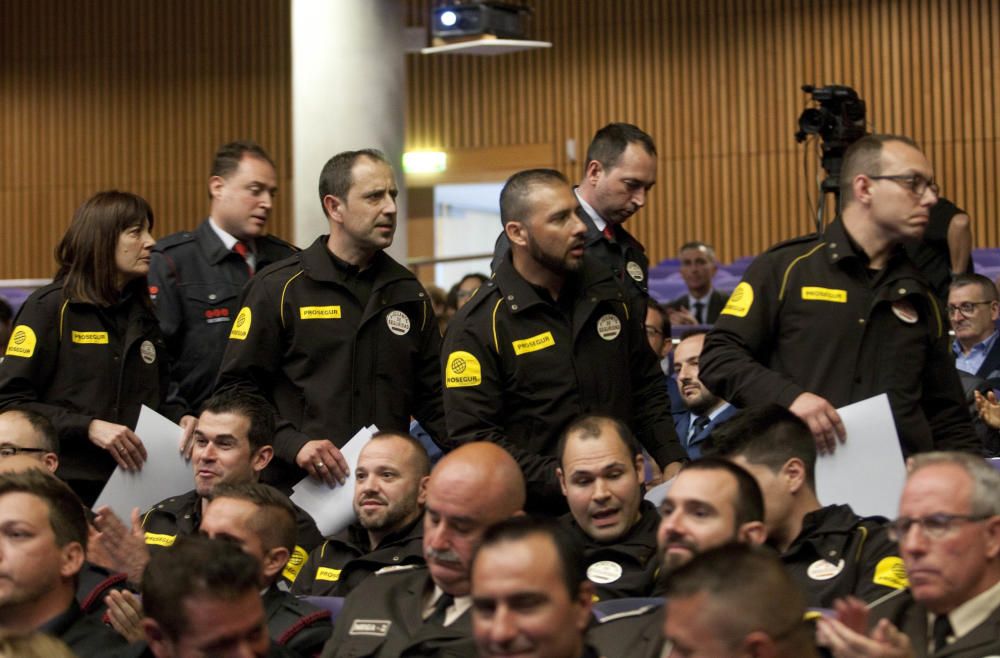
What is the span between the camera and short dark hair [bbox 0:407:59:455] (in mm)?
Result: 3830

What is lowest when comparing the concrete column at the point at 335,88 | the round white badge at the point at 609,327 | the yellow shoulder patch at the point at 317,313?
the round white badge at the point at 609,327

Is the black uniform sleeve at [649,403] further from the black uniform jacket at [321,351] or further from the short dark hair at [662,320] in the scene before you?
the short dark hair at [662,320]

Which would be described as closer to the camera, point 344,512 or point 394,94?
point 344,512

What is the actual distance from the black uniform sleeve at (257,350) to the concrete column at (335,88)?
2.27 m

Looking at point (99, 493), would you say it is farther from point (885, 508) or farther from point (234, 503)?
point (885, 508)

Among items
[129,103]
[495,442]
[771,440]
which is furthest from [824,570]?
[129,103]

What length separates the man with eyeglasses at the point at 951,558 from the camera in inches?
94.1

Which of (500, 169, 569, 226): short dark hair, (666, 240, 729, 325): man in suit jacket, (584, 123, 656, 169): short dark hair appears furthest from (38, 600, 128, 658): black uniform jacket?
(666, 240, 729, 325): man in suit jacket

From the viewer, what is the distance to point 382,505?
141 inches

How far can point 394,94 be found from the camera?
21.6ft

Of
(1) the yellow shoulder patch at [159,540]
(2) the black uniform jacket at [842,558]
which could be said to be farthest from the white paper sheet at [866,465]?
(1) the yellow shoulder patch at [159,540]

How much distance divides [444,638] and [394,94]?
13.9ft

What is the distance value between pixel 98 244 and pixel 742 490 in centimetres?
227

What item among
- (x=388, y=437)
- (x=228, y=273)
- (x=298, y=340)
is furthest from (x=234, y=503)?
(x=228, y=273)
